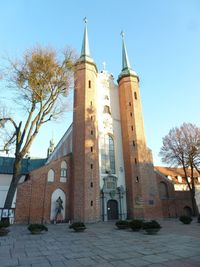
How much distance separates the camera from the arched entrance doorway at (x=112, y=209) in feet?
73.4

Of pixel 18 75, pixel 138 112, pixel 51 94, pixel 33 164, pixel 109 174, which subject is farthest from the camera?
pixel 33 164

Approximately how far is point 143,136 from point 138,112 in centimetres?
346

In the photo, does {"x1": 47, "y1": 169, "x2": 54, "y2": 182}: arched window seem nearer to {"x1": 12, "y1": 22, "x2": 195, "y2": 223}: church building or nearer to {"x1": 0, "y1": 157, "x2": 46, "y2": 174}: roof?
{"x1": 12, "y1": 22, "x2": 195, "y2": 223}: church building

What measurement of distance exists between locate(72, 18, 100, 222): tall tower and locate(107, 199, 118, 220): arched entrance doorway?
109 inches

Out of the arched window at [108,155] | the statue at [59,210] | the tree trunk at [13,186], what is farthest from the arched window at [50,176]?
the tree trunk at [13,186]

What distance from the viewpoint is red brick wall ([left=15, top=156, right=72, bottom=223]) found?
18.3m

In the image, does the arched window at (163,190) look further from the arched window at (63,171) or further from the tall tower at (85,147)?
the arched window at (63,171)

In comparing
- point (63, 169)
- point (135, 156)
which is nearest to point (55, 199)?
point (63, 169)

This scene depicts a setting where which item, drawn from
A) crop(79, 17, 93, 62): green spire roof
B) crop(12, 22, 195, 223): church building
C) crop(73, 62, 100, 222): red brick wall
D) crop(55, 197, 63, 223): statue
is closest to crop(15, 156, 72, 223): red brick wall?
crop(12, 22, 195, 223): church building

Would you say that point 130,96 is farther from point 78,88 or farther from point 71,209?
point 71,209

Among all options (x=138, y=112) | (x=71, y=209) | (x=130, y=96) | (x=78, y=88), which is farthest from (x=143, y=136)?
(x=71, y=209)

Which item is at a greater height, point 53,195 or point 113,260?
point 53,195

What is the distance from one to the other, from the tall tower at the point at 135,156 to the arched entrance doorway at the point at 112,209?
1.50 m

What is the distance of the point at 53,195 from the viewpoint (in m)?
20.4
